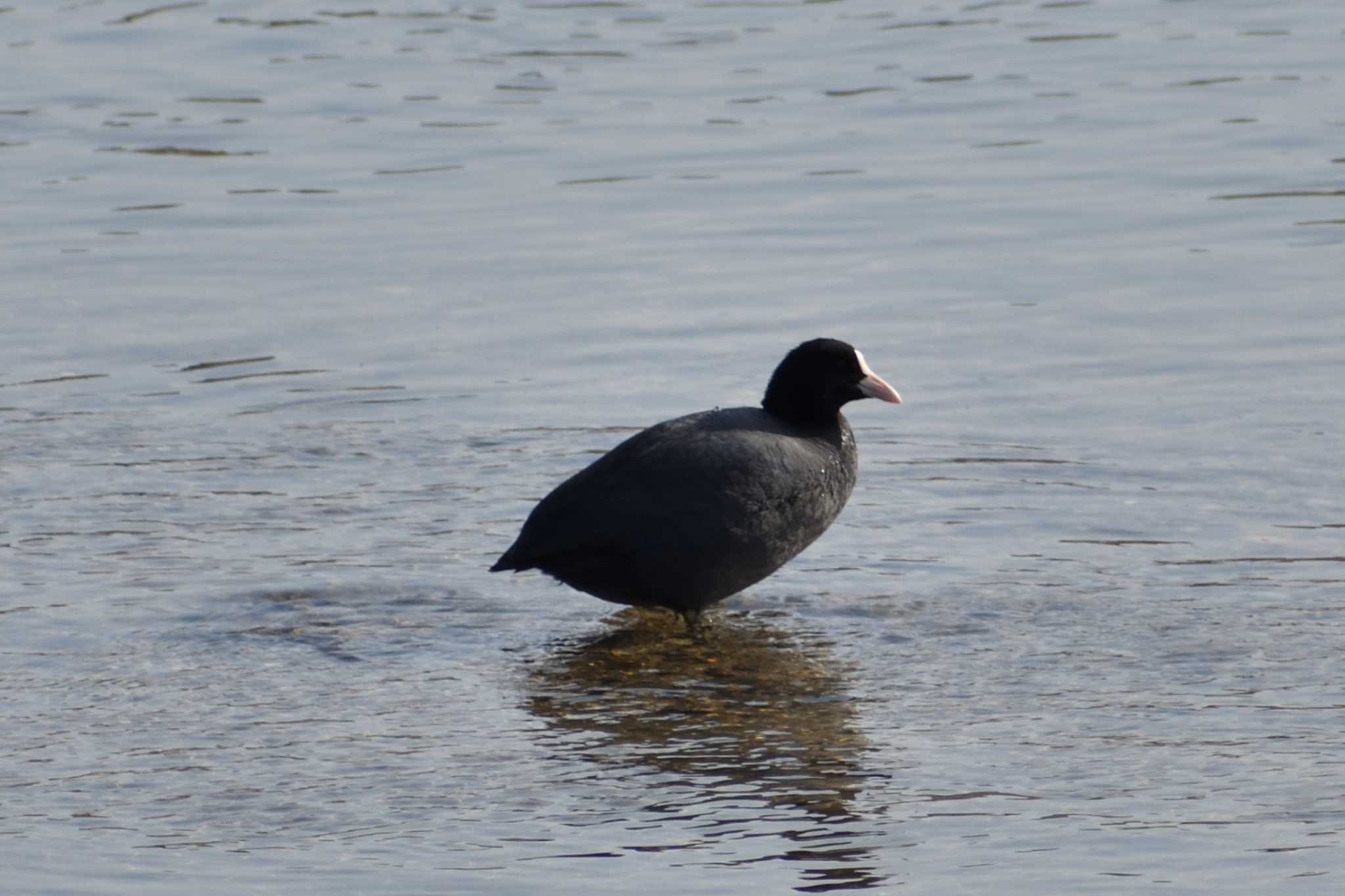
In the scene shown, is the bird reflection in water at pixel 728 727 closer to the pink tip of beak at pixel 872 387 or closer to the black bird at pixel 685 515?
the black bird at pixel 685 515

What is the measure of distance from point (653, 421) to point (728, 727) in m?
3.46

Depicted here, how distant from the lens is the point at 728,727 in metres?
6.94

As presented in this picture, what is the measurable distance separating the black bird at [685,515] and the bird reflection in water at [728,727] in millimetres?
228

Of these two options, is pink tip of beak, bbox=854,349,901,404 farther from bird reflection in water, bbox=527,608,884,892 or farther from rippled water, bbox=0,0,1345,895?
bird reflection in water, bbox=527,608,884,892

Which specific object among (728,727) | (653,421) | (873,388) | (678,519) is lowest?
(728,727)

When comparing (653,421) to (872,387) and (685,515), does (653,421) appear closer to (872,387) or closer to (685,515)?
(872,387)

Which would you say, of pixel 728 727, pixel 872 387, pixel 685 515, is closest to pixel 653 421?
pixel 872 387

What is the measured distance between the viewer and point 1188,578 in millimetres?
8148

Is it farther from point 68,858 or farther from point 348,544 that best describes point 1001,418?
point 68,858

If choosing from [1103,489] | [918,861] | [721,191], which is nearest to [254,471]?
[1103,489]

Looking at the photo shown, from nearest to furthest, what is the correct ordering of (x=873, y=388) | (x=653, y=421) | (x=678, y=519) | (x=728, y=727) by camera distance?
(x=728, y=727) → (x=678, y=519) → (x=873, y=388) → (x=653, y=421)

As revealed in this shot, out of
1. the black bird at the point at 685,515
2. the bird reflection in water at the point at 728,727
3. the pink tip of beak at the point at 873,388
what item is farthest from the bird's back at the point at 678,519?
the pink tip of beak at the point at 873,388

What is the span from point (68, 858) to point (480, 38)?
1469 centimetres

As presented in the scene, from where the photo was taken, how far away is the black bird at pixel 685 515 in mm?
7660
